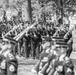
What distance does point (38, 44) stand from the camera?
53.7ft

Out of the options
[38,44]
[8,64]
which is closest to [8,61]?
[8,64]

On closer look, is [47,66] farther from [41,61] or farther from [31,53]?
[31,53]

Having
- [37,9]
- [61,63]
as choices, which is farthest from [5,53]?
[37,9]

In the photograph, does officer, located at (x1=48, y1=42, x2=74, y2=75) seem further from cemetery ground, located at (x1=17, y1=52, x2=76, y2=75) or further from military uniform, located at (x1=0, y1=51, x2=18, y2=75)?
cemetery ground, located at (x1=17, y1=52, x2=76, y2=75)

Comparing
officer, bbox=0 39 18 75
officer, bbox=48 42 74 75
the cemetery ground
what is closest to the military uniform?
officer, bbox=0 39 18 75

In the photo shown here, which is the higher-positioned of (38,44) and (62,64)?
(62,64)

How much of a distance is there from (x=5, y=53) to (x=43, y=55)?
2.25 meters

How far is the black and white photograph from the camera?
27.3 ft

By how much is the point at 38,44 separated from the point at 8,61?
8358 millimetres

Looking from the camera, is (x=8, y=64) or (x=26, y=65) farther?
(x=26, y=65)

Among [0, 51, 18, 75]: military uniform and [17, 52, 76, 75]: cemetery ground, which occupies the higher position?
[0, 51, 18, 75]: military uniform

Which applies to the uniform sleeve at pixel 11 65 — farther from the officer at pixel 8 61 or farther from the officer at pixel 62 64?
the officer at pixel 62 64

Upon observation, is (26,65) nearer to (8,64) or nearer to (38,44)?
(38,44)

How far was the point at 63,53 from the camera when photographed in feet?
28.0
